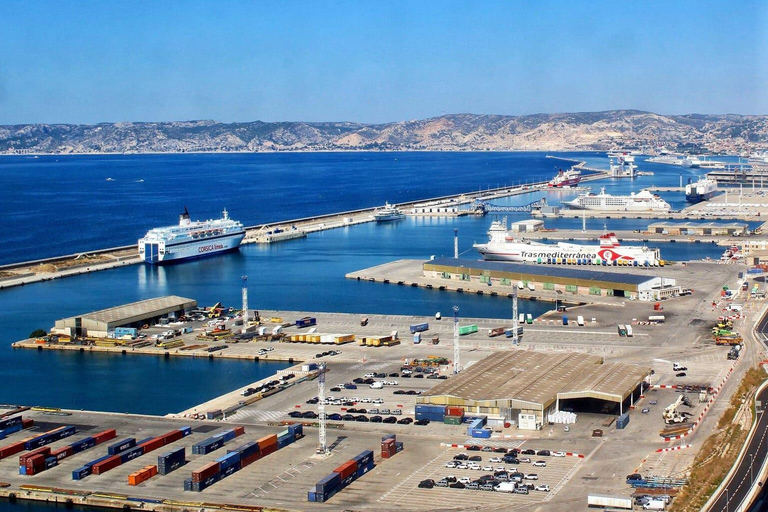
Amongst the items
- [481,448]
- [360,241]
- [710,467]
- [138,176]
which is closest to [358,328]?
[481,448]

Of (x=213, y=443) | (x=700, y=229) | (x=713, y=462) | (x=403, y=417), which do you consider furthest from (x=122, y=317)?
(x=700, y=229)

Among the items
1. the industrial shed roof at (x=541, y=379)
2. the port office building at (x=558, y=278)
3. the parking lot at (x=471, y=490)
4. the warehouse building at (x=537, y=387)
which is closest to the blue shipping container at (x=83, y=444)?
the parking lot at (x=471, y=490)

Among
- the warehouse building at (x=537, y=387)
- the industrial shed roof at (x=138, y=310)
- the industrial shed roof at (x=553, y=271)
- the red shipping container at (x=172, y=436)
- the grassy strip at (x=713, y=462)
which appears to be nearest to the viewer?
the grassy strip at (x=713, y=462)

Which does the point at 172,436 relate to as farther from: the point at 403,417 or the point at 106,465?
the point at 403,417

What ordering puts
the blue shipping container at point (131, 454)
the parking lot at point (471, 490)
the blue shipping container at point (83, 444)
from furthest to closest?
the blue shipping container at point (83, 444) < the blue shipping container at point (131, 454) < the parking lot at point (471, 490)

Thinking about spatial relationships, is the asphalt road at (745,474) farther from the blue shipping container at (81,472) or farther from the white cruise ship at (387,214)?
the white cruise ship at (387,214)

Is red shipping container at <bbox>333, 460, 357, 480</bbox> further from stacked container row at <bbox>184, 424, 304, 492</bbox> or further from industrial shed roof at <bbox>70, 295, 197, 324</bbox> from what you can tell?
industrial shed roof at <bbox>70, 295, 197, 324</bbox>
